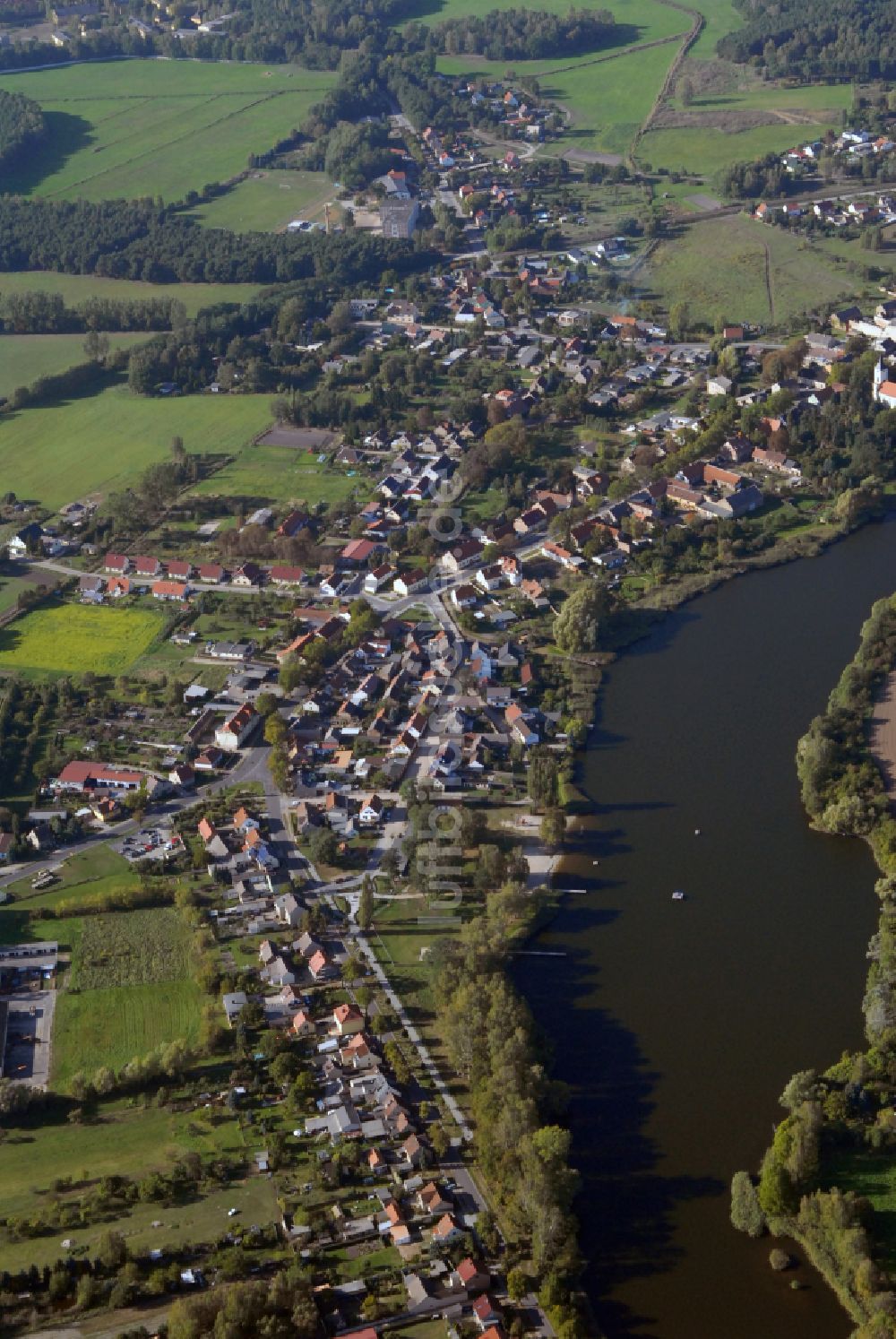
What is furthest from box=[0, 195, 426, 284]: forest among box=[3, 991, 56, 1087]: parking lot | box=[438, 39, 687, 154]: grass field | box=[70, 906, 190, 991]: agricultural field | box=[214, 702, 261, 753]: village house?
box=[3, 991, 56, 1087]: parking lot

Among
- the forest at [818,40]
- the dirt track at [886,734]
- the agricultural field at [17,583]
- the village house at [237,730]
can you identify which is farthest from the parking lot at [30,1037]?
the forest at [818,40]

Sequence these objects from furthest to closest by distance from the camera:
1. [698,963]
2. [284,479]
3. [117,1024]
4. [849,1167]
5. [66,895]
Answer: [284,479] < [66,895] < [698,963] < [117,1024] < [849,1167]

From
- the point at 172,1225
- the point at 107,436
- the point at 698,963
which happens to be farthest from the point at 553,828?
the point at 107,436

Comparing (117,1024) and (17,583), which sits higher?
(17,583)

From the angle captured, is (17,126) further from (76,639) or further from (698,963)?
(698,963)

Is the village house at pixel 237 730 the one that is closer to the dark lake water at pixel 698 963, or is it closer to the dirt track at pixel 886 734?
the dark lake water at pixel 698 963

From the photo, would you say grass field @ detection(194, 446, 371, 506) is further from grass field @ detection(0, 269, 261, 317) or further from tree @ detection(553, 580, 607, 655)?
grass field @ detection(0, 269, 261, 317)
